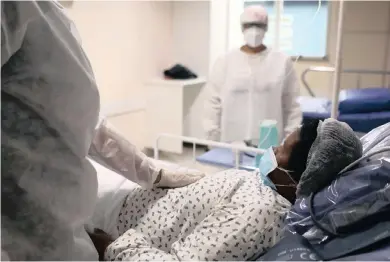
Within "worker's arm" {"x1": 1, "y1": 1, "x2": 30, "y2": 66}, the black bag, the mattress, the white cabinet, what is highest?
"worker's arm" {"x1": 1, "y1": 1, "x2": 30, "y2": 66}

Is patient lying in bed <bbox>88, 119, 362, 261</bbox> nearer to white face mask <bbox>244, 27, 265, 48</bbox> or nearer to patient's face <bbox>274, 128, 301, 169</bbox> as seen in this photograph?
patient's face <bbox>274, 128, 301, 169</bbox>

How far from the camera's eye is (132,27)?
3.44 m

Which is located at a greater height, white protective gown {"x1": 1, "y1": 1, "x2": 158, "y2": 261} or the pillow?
white protective gown {"x1": 1, "y1": 1, "x2": 158, "y2": 261}

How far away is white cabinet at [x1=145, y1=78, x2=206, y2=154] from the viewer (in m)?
3.53

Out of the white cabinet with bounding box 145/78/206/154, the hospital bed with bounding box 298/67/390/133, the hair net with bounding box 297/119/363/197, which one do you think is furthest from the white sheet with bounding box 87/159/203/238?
the white cabinet with bounding box 145/78/206/154

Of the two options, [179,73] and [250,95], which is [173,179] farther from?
[179,73]

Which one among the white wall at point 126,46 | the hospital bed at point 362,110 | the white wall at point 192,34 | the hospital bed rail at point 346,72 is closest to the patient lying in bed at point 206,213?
the hospital bed at point 362,110

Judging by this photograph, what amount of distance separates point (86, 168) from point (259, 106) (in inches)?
74.4

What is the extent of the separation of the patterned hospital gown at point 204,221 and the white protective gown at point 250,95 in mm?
1068

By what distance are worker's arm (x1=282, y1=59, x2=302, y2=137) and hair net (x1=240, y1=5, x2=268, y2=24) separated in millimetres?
295

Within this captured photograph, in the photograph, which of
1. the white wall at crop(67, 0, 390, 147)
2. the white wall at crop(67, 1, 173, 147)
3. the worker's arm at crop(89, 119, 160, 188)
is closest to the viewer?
the worker's arm at crop(89, 119, 160, 188)

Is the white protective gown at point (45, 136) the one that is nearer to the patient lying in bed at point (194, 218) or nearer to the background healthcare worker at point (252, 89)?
the patient lying in bed at point (194, 218)

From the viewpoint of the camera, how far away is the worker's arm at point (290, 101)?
2595mm

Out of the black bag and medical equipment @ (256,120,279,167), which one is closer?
medical equipment @ (256,120,279,167)
